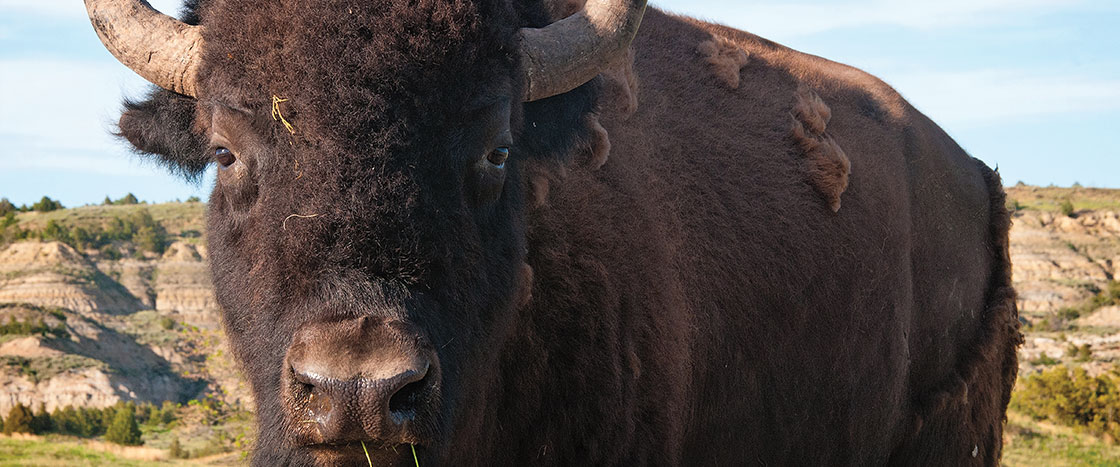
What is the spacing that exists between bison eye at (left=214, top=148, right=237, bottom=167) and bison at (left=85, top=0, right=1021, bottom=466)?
0.01 m

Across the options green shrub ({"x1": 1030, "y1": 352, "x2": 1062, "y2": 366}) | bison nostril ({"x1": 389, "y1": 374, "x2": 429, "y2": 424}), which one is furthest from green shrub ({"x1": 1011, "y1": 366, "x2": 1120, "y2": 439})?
bison nostril ({"x1": 389, "y1": 374, "x2": 429, "y2": 424})

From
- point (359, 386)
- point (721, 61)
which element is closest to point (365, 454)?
point (359, 386)

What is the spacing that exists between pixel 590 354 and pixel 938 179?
13.3 feet

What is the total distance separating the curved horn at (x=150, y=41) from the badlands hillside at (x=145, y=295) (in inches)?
2163

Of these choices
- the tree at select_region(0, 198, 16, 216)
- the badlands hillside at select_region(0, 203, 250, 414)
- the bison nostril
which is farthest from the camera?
the tree at select_region(0, 198, 16, 216)

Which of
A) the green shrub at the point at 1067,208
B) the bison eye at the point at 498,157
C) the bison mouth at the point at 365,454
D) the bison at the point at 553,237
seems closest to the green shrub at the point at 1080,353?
the green shrub at the point at 1067,208

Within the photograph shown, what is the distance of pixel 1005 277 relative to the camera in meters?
7.68

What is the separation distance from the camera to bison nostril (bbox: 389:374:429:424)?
3.07m

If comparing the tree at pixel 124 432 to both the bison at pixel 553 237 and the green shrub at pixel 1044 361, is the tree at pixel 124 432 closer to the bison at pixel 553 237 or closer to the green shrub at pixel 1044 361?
the bison at pixel 553 237

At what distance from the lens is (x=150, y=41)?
391 cm

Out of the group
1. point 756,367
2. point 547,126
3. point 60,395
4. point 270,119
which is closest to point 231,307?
point 270,119

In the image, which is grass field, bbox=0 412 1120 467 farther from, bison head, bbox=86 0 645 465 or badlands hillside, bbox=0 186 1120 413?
badlands hillside, bbox=0 186 1120 413

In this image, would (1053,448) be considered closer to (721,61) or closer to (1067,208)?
(721,61)

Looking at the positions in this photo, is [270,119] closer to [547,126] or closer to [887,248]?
[547,126]
